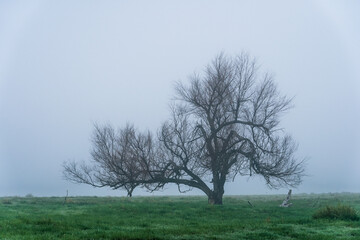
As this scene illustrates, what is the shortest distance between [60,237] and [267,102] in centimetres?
2444

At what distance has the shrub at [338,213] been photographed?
2255cm

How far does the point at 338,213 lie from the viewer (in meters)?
22.8

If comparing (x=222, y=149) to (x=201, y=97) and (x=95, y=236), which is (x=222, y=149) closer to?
(x=201, y=97)

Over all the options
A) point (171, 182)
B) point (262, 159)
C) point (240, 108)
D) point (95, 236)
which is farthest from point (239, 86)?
point (95, 236)

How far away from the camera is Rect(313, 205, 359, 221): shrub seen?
22.5 metres

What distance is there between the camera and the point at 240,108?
35.6 metres

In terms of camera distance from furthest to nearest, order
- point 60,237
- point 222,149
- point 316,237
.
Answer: point 222,149 → point 316,237 → point 60,237

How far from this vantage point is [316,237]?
52.1ft

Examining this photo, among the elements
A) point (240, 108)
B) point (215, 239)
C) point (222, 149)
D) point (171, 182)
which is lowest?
point (215, 239)

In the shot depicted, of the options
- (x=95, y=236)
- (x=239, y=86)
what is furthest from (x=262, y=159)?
(x=95, y=236)

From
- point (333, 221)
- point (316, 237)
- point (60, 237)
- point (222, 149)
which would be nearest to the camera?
point (60, 237)

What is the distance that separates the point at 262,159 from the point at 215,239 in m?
21.0

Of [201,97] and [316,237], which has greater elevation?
[201,97]

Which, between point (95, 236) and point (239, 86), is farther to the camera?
point (239, 86)
